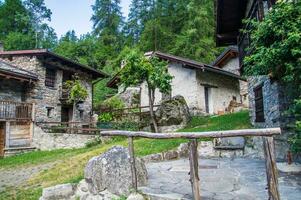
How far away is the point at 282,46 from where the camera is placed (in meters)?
5.39

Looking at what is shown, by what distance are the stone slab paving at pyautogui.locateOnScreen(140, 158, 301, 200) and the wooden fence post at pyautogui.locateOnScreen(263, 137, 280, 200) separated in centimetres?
73

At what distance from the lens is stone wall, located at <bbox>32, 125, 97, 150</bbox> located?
15.9 meters

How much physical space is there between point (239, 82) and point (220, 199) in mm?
18949

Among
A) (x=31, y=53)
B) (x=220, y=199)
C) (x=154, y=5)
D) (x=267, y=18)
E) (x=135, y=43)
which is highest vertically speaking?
(x=154, y=5)

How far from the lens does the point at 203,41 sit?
27.7 meters

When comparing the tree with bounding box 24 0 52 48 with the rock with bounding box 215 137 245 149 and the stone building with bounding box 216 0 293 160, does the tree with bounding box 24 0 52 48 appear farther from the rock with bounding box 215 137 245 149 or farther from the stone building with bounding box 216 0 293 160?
the rock with bounding box 215 137 245 149

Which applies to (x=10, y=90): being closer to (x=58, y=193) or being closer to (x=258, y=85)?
(x=58, y=193)

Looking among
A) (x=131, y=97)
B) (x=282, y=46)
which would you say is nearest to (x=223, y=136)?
(x=282, y=46)

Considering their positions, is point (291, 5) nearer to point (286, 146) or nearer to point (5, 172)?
point (286, 146)

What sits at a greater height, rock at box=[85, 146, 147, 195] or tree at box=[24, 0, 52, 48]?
tree at box=[24, 0, 52, 48]

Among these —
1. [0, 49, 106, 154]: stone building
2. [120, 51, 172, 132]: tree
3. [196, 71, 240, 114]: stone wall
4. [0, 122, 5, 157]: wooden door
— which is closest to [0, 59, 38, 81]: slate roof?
[0, 49, 106, 154]: stone building

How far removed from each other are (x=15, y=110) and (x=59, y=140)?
290 centimetres

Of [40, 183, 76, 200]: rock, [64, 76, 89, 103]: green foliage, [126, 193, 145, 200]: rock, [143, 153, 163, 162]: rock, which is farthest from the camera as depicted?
[64, 76, 89, 103]: green foliage

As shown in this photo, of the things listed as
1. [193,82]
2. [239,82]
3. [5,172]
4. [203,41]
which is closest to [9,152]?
[5,172]
